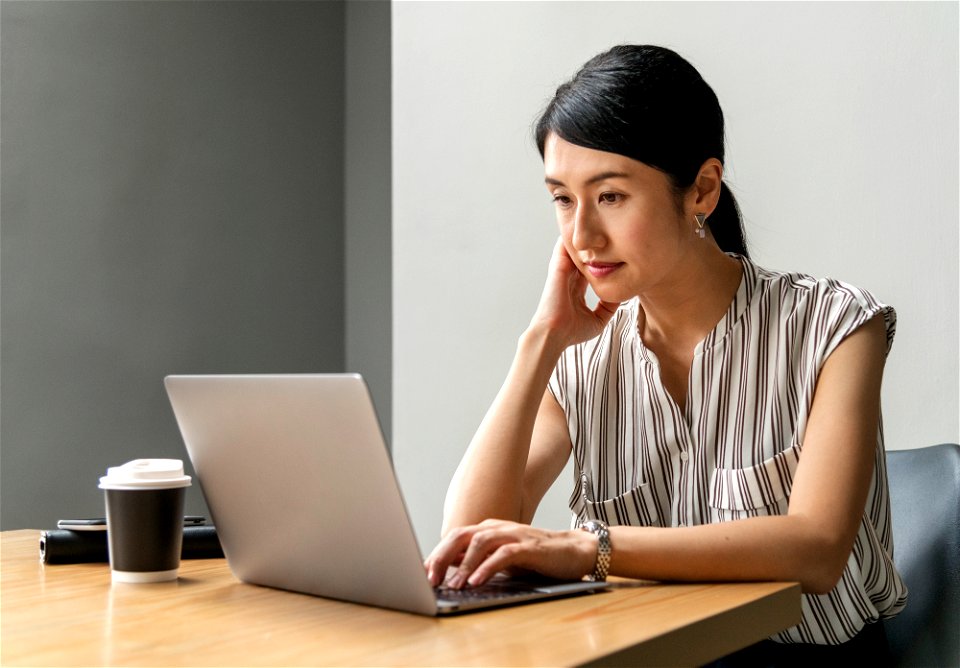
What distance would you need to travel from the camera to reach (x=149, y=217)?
3285 mm

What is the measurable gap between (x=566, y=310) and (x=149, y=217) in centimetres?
220

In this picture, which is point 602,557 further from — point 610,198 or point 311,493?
point 610,198

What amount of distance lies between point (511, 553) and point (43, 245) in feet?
8.32

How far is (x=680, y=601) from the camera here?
2.88ft

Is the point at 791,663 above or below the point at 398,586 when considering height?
below

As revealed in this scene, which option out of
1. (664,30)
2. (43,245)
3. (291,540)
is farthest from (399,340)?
(291,540)

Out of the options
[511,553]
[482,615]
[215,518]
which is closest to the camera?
[482,615]

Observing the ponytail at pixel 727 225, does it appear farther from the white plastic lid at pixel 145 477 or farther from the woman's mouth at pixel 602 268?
the white plastic lid at pixel 145 477

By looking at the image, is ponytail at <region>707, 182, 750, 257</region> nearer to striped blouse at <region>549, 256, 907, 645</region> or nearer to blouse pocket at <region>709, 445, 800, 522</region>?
striped blouse at <region>549, 256, 907, 645</region>

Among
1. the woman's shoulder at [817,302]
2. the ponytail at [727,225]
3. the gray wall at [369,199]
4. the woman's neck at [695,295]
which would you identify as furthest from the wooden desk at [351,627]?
the gray wall at [369,199]

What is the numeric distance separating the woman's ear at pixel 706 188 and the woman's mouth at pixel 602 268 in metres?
0.14

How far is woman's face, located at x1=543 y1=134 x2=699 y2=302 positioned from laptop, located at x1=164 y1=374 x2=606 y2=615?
531 millimetres

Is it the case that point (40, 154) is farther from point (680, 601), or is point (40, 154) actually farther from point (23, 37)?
point (680, 601)

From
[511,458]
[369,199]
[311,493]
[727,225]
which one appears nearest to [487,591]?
[311,493]
